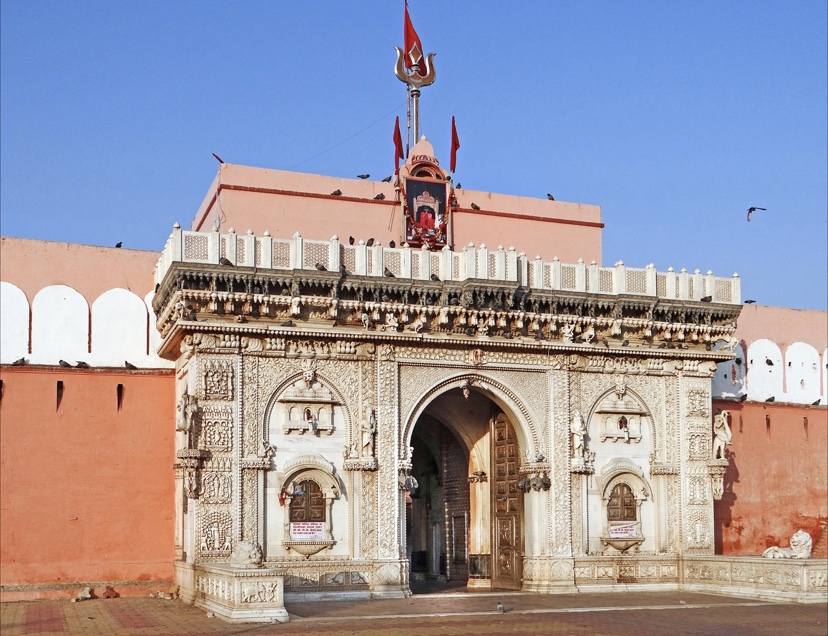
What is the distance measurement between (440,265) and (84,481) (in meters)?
6.64

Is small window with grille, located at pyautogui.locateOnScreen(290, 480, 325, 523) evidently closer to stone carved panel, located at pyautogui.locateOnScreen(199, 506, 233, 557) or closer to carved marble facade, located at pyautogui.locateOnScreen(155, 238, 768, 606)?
carved marble facade, located at pyautogui.locateOnScreen(155, 238, 768, 606)

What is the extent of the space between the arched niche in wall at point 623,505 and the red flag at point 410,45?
8285 millimetres

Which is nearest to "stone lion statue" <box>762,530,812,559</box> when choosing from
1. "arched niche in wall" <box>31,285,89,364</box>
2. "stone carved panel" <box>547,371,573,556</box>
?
"stone carved panel" <box>547,371,573,556</box>

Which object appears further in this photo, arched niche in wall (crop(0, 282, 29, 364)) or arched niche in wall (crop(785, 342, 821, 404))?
arched niche in wall (crop(785, 342, 821, 404))

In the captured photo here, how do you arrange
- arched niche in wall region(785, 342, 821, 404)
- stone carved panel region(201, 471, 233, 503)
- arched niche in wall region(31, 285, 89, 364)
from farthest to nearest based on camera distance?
arched niche in wall region(785, 342, 821, 404), arched niche in wall region(31, 285, 89, 364), stone carved panel region(201, 471, 233, 503)

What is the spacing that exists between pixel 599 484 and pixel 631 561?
4.60 ft

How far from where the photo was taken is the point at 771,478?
22969 millimetres

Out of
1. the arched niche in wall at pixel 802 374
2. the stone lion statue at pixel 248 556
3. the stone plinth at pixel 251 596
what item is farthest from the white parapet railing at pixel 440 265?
the stone plinth at pixel 251 596

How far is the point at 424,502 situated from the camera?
23984 mm

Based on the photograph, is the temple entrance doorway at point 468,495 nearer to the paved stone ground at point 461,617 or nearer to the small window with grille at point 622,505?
the small window with grille at point 622,505

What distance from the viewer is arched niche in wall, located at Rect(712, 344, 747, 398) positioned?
23.6m

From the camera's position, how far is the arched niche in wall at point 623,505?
1992 centimetres

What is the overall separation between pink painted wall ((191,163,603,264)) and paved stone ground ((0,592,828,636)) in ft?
20.8

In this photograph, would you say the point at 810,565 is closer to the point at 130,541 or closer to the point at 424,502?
the point at 424,502
